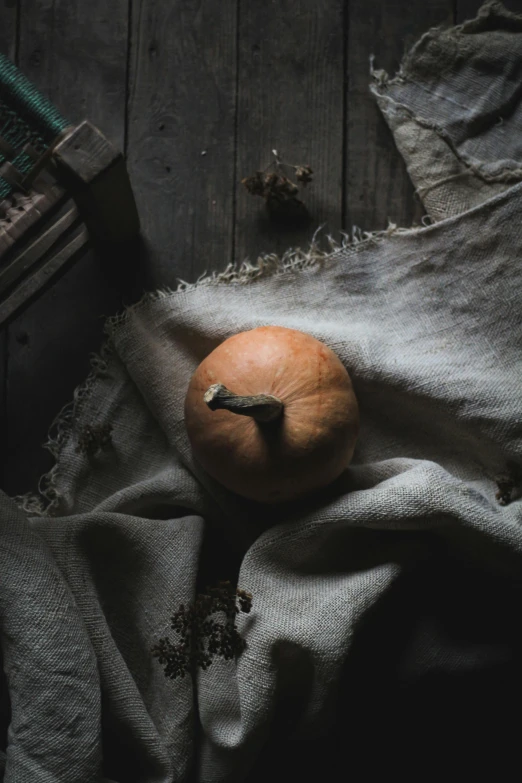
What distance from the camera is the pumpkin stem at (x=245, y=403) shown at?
91cm

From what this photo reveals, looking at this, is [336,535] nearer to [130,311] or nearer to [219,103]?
[130,311]

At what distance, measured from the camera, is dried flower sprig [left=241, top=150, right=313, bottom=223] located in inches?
46.9

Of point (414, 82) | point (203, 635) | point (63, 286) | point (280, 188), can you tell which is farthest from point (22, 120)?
point (203, 635)

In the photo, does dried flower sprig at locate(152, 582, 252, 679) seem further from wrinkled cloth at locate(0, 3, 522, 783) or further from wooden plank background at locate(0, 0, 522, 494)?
wooden plank background at locate(0, 0, 522, 494)

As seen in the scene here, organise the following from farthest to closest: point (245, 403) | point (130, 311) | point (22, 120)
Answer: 1. point (130, 311)
2. point (22, 120)
3. point (245, 403)

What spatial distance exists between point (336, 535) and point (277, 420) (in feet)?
0.65

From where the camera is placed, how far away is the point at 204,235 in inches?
48.9

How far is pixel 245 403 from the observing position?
92 centimetres

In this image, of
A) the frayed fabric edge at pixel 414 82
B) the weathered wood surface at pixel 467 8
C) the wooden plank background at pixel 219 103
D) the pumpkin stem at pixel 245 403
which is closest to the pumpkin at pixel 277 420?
the pumpkin stem at pixel 245 403

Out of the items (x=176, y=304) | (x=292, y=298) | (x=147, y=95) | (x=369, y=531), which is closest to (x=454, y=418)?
(x=369, y=531)

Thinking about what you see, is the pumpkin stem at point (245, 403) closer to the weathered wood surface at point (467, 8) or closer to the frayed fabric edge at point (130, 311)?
the frayed fabric edge at point (130, 311)

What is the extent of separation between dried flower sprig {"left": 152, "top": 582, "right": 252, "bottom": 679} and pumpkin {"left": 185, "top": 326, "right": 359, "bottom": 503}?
14 centimetres

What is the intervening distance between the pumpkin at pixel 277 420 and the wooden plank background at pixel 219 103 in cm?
27

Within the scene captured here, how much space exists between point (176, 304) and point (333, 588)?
48cm
